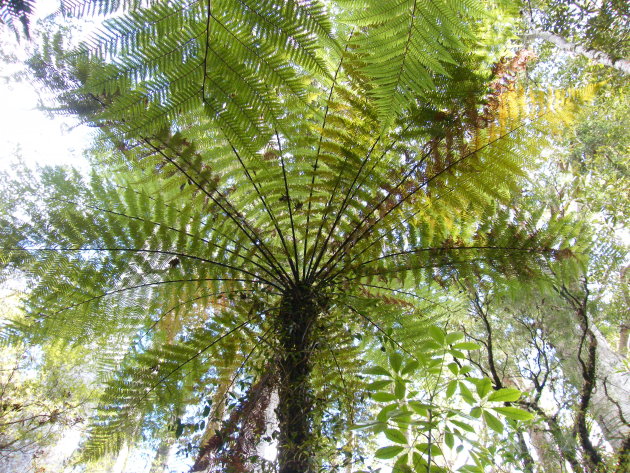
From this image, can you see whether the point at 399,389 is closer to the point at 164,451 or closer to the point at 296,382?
the point at 296,382

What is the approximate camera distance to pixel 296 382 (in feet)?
Result: 4.28

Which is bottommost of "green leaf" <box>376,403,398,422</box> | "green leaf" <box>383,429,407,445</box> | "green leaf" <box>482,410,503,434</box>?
"green leaf" <box>383,429,407,445</box>

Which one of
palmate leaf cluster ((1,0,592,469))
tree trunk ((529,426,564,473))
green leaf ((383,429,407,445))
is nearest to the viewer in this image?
green leaf ((383,429,407,445))

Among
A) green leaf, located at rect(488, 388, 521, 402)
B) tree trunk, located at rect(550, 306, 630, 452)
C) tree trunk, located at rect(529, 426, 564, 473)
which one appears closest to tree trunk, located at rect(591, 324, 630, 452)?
tree trunk, located at rect(550, 306, 630, 452)

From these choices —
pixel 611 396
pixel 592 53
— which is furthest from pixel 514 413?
pixel 592 53

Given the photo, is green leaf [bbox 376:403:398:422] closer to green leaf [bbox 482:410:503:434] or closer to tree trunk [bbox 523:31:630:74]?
green leaf [bbox 482:410:503:434]

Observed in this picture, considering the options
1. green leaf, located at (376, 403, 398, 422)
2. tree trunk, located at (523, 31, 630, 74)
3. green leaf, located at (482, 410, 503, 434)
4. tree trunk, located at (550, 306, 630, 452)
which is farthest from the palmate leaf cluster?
tree trunk, located at (523, 31, 630, 74)

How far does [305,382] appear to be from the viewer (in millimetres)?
1314

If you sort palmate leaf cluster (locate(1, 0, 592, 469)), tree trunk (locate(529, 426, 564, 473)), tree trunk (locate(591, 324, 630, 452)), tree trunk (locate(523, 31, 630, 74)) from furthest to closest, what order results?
tree trunk (locate(523, 31, 630, 74))
tree trunk (locate(591, 324, 630, 452))
tree trunk (locate(529, 426, 564, 473))
palmate leaf cluster (locate(1, 0, 592, 469))

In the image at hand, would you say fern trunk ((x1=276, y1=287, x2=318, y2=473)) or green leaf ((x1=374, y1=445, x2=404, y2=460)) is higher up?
fern trunk ((x1=276, y1=287, x2=318, y2=473))

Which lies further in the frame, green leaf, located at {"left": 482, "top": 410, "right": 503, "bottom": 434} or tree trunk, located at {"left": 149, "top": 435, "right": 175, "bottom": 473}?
tree trunk, located at {"left": 149, "top": 435, "right": 175, "bottom": 473}

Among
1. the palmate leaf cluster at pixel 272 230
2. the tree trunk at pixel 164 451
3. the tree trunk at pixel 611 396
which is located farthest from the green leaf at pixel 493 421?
the tree trunk at pixel 611 396

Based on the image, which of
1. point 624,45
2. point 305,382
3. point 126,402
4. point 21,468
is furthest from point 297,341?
point 21,468

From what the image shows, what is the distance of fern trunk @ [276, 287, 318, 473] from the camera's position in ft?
3.89
